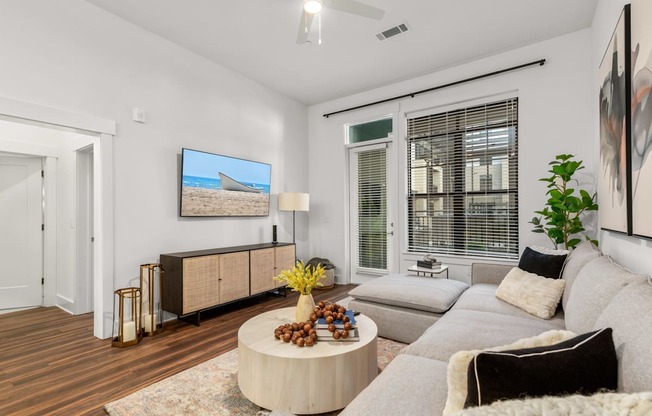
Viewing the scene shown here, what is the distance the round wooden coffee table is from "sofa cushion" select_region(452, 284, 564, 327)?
1.03 meters

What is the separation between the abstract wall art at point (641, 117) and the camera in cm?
150

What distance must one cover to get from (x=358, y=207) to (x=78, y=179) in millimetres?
3908

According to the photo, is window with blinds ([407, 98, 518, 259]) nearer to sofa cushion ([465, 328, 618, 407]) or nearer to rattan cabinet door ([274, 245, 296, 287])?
rattan cabinet door ([274, 245, 296, 287])

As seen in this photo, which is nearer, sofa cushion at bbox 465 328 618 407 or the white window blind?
sofa cushion at bbox 465 328 618 407

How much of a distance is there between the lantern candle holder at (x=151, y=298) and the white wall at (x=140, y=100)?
157 mm

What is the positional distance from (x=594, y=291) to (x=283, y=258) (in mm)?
3586

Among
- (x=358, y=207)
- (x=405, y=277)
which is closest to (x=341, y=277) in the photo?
(x=358, y=207)

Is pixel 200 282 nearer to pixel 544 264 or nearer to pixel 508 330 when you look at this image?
pixel 508 330

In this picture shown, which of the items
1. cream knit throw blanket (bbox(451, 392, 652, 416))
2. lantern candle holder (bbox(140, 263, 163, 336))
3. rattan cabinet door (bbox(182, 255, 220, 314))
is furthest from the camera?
rattan cabinet door (bbox(182, 255, 220, 314))

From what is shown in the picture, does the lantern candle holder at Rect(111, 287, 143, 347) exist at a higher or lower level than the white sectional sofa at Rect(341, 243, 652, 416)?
lower

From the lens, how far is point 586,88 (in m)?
3.44

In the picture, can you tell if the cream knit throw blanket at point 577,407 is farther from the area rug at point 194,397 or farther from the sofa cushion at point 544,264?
the sofa cushion at point 544,264

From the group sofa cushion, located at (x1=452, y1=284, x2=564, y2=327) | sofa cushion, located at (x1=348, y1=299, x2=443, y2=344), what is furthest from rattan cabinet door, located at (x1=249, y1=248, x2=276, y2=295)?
sofa cushion, located at (x1=452, y1=284, x2=564, y2=327)

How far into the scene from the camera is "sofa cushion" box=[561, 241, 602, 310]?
2100 millimetres
